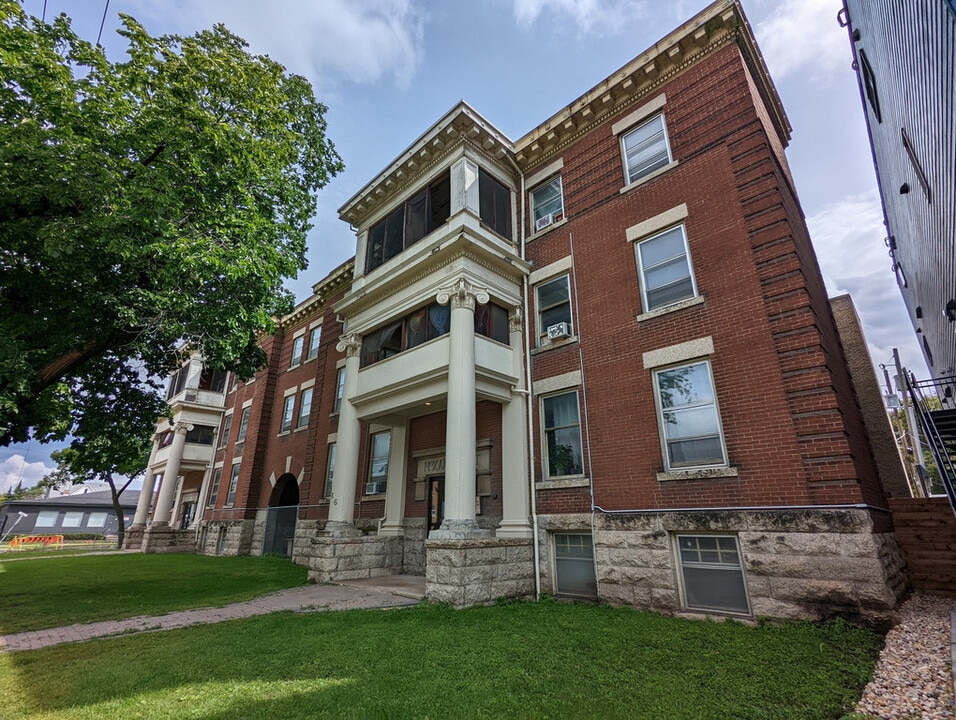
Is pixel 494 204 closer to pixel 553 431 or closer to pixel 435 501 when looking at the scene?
pixel 553 431

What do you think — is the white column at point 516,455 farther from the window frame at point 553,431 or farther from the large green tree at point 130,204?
the large green tree at point 130,204

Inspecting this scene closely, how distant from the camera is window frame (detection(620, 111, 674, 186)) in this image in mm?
11102

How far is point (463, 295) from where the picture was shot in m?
11.4

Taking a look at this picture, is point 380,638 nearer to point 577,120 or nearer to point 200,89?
point 200,89

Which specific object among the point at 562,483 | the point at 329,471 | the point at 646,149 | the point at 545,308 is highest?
the point at 646,149

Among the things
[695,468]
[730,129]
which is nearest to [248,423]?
[695,468]

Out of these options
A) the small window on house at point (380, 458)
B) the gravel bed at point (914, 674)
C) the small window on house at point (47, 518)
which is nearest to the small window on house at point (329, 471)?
the small window on house at point (380, 458)

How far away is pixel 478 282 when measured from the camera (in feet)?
38.8

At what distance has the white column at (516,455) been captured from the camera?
10852 millimetres

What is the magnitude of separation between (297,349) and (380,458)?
10775 mm

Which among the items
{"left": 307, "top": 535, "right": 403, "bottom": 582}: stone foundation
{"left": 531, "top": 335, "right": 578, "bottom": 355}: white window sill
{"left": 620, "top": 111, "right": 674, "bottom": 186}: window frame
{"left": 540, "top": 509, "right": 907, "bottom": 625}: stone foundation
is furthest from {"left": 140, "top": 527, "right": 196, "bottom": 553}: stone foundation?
{"left": 620, "top": 111, "right": 674, "bottom": 186}: window frame

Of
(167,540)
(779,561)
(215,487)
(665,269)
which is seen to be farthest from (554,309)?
(167,540)

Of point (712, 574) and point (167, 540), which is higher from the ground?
point (712, 574)

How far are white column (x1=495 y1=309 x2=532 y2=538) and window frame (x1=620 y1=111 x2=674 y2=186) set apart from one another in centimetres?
465
